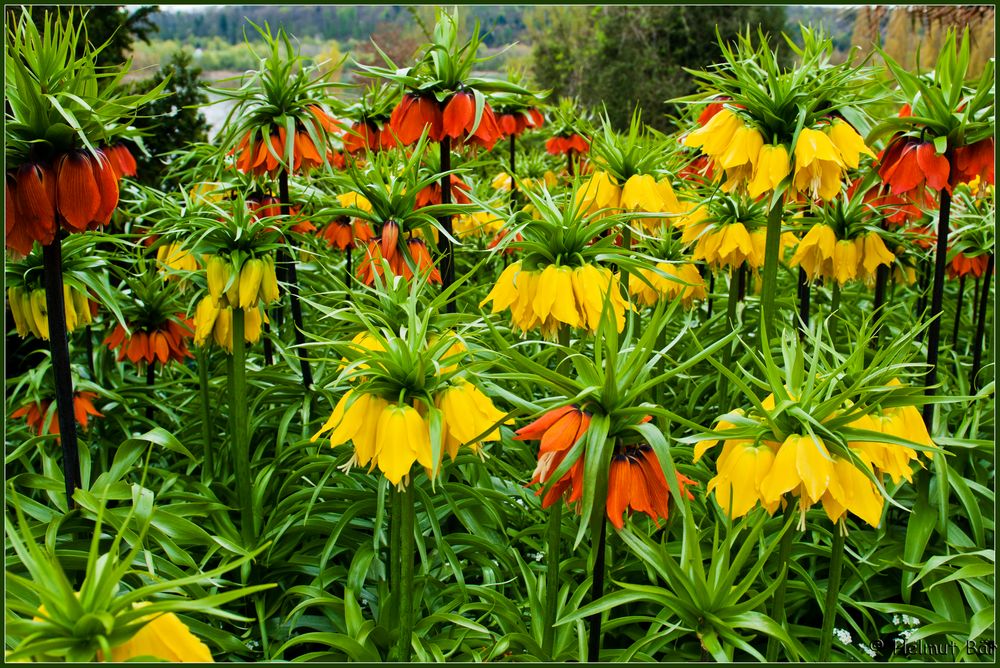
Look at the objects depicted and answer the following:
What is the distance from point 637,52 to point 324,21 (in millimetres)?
25020

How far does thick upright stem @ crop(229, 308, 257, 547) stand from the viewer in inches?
102

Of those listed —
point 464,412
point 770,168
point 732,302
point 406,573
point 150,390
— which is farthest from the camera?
point 150,390

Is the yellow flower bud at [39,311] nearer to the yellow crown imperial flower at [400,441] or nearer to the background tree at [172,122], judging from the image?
the yellow crown imperial flower at [400,441]

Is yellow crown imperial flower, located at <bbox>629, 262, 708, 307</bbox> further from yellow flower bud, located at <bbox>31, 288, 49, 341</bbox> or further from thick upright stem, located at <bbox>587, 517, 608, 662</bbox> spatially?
yellow flower bud, located at <bbox>31, 288, 49, 341</bbox>

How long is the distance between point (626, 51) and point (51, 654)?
17700mm

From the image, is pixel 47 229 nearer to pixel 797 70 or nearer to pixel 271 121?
pixel 271 121

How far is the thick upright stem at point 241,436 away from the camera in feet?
8.48

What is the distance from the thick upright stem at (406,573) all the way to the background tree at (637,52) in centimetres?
1486

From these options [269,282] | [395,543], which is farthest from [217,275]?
[395,543]

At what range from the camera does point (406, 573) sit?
1.92 meters

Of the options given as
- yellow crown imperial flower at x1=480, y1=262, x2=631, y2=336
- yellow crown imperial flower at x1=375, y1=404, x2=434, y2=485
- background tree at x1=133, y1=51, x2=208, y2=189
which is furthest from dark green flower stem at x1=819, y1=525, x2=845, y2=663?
background tree at x1=133, y1=51, x2=208, y2=189

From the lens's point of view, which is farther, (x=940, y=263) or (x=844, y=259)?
(x=844, y=259)

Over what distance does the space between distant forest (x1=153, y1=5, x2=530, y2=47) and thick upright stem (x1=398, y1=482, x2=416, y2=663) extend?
24401 millimetres

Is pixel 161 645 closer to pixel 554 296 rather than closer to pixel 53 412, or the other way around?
pixel 554 296
